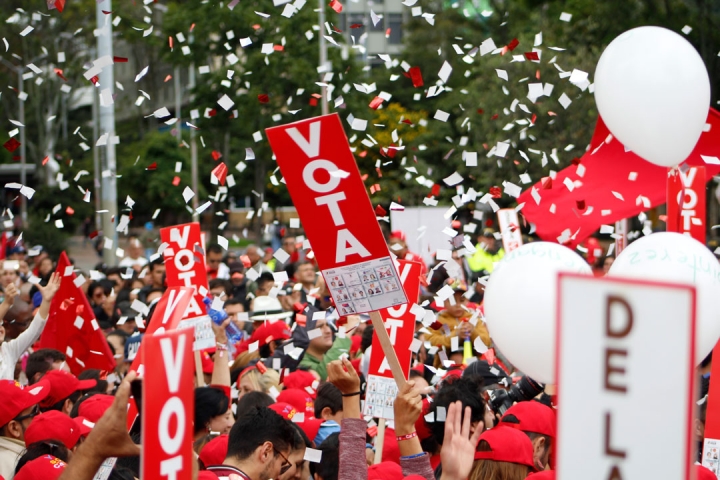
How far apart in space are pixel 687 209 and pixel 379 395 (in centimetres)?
219

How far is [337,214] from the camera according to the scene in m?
4.41

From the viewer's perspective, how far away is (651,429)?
7.33ft

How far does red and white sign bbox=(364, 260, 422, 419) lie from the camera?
222 inches

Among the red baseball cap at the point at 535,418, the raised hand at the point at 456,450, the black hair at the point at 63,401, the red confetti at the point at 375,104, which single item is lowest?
the black hair at the point at 63,401

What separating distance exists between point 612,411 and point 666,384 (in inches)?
5.4

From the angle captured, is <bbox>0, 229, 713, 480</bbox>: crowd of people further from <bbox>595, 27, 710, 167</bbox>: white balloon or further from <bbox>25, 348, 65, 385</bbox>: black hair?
<bbox>595, 27, 710, 167</bbox>: white balloon

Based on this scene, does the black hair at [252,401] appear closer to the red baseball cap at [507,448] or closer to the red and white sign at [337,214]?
the red and white sign at [337,214]

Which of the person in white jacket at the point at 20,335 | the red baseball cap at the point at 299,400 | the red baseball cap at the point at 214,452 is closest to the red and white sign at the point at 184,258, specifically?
the person in white jacket at the point at 20,335

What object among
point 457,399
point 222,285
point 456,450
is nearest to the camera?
point 456,450

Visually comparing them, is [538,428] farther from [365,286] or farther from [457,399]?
[365,286]

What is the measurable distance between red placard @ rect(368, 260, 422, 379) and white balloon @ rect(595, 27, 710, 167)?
181 cm

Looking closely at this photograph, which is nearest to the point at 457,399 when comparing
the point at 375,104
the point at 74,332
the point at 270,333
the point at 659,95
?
the point at 659,95

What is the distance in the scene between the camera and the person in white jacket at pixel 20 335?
7.41 metres

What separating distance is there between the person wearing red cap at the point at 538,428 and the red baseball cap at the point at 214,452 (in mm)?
1390
